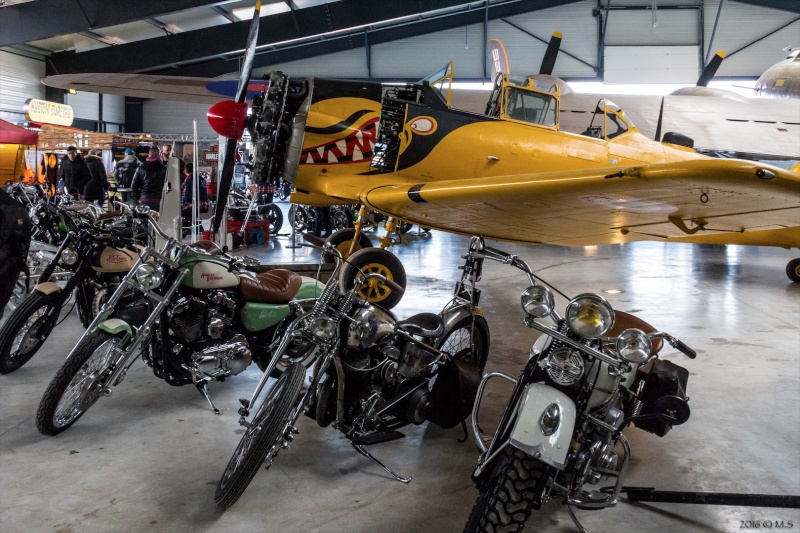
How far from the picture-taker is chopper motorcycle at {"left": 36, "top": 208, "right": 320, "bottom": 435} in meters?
2.85

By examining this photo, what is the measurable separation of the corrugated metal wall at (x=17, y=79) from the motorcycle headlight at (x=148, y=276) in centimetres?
1405

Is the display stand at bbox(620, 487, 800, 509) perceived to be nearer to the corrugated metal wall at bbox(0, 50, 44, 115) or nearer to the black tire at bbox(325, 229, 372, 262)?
the black tire at bbox(325, 229, 372, 262)

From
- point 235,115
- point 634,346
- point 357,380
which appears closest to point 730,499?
point 634,346

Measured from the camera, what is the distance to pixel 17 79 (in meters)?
15.0

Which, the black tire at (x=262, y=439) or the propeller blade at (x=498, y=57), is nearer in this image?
the black tire at (x=262, y=439)

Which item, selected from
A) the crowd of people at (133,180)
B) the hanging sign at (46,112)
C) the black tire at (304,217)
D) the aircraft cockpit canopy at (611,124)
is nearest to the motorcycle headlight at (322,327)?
the aircraft cockpit canopy at (611,124)

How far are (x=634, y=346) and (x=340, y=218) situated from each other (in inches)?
362

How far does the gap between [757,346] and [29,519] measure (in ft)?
15.6

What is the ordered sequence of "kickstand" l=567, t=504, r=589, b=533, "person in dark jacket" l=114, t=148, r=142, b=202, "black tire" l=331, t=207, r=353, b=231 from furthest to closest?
"person in dark jacket" l=114, t=148, r=142, b=202
"black tire" l=331, t=207, r=353, b=231
"kickstand" l=567, t=504, r=589, b=533

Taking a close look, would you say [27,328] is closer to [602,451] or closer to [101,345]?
[101,345]

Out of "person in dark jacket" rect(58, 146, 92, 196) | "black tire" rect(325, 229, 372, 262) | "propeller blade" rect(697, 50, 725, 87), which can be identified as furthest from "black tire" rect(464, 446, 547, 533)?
"propeller blade" rect(697, 50, 725, 87)

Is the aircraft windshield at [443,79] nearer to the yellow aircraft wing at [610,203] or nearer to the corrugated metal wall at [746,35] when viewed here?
the yellow aircraft wing at [610,203]

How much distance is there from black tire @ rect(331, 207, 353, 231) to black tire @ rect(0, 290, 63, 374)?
7231mm

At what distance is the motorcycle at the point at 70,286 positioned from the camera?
3.64 meters
